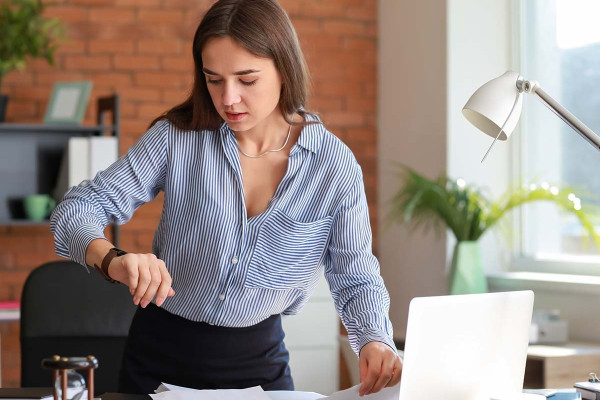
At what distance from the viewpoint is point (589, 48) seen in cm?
387

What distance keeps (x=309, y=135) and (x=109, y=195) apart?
16.1 inches

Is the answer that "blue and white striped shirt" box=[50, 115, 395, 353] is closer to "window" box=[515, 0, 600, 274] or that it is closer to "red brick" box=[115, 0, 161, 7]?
"window" box=[515, 0, 600, 274]

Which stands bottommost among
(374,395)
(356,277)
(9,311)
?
(9,311)

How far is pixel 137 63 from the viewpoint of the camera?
4441 millimetres

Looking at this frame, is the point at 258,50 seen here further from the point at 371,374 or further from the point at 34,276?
the point at 34,276

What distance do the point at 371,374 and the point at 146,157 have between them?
24.2 inches

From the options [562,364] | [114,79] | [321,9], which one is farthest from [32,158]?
[562,364]

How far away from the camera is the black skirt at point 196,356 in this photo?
174 centimetres

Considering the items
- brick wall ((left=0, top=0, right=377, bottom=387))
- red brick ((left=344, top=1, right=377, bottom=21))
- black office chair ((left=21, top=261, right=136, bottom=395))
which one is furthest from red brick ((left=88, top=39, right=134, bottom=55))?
black office chair ((left=21, top=261, right=136, bottom=395))

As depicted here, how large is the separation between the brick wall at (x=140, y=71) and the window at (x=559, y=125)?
936mm

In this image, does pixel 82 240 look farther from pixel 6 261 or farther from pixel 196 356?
pixel 6 261

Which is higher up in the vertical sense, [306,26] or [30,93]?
→ [306,26]

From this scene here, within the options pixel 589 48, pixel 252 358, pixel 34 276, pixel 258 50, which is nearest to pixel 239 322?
pixel 252 358

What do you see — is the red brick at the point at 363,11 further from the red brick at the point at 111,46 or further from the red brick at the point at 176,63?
the red brick at the point at 111,46
